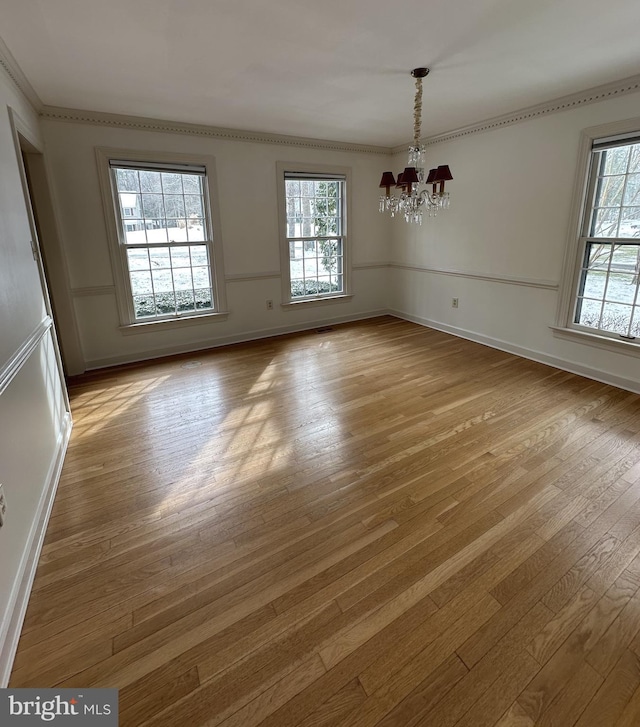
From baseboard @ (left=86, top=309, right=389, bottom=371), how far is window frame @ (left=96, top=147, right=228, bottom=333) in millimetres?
276

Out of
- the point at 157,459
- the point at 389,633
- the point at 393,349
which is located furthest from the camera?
the point at 393,349

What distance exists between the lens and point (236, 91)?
3223 mm

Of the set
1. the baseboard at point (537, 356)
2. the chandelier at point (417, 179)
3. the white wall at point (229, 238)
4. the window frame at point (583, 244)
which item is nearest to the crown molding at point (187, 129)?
the white wall at point (229, 238)

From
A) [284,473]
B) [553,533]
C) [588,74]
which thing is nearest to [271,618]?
[284,473]

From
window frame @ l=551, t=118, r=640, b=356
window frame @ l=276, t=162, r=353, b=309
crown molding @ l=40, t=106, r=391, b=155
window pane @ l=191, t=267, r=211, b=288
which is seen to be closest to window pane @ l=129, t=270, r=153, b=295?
window pane @ l=191, t=267, r=211, b=288

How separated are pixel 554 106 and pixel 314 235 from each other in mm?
2909

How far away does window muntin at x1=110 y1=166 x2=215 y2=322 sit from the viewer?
4102 mm

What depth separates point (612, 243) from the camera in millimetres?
3447

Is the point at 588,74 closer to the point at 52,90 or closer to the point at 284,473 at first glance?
the point at 284,473

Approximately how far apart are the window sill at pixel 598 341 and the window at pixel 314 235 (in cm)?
288

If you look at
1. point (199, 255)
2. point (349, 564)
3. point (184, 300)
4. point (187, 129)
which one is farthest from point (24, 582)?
point (187, 129)

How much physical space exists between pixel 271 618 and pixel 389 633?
45cm

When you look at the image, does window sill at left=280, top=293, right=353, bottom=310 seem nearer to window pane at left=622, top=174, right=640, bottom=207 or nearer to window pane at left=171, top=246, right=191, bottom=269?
window pane at left=171, top=246, right=191, bottom=269

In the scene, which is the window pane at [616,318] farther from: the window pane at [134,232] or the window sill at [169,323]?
the window pane at [134,232]
